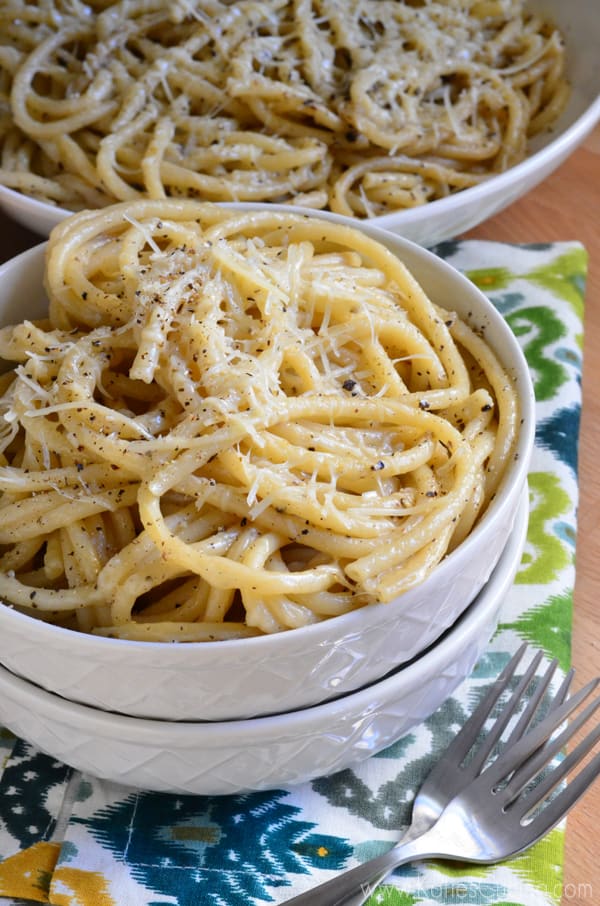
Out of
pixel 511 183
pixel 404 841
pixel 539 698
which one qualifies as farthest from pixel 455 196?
pixel 404 841

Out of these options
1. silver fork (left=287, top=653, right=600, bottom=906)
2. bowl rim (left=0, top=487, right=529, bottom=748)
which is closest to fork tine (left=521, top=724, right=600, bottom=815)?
silver fork (left=287, top=653, right=600, bottom=906)

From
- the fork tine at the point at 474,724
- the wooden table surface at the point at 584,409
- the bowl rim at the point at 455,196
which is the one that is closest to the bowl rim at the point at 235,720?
the fork tine at the point at 474,724

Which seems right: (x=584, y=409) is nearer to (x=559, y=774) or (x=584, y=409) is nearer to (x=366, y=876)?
(x=559, y=774)

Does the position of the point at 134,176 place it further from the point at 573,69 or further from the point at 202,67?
the point at 573,69

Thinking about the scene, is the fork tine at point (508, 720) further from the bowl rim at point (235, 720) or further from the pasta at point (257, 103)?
the pasta at point (257, 103)

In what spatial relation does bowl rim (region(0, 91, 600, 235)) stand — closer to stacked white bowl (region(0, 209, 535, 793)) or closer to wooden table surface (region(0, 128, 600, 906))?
wooden table surface (region(0, 128, 600, 906))

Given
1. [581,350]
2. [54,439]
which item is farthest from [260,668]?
[581,350]
